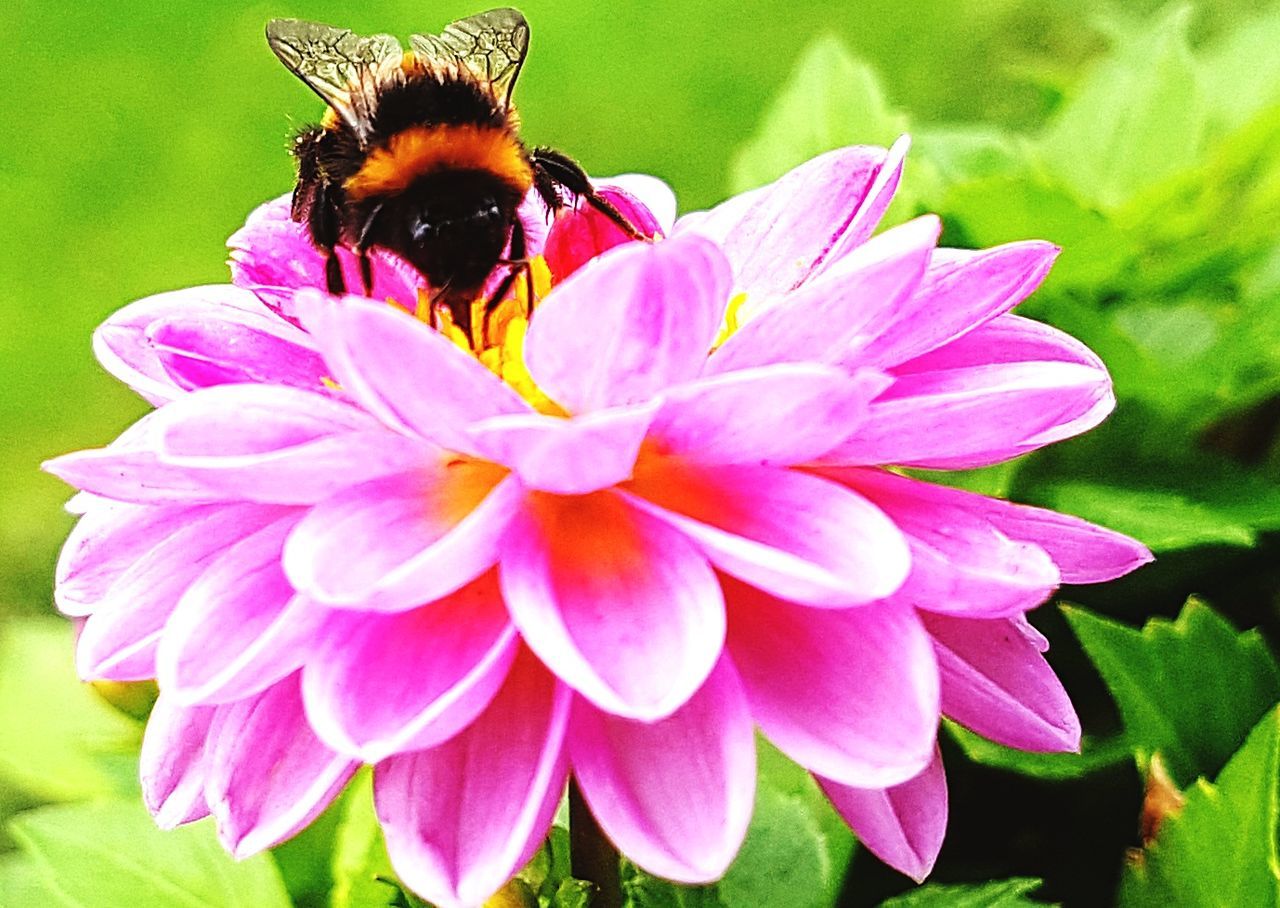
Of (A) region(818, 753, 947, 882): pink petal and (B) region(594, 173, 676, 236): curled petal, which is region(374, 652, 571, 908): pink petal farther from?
(B) region(594, 173, 676, 236): curled petal

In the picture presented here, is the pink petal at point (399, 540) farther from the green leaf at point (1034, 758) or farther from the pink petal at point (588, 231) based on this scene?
the green leaf at point (1034, 758)

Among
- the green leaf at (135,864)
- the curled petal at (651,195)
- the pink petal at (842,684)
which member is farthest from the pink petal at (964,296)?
the green leaf at (135,864)

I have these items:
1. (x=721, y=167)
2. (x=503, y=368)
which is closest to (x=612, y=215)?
(x=503, y=368)

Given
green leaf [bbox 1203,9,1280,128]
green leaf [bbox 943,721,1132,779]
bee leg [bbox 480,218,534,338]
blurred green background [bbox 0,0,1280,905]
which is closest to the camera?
bee leg [bbox 480,218,534,338]

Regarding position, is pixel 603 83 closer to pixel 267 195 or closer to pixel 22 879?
pixel 267 195

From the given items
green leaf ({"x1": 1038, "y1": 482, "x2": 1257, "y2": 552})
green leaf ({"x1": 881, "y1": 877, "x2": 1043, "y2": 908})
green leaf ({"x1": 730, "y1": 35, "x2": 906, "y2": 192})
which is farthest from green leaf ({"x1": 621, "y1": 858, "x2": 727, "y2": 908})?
green leaf ({"x1": 730, "y1": 35, "x2": 906, "y2": 192})

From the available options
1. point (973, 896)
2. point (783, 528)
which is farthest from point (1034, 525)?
point (973, 896)
